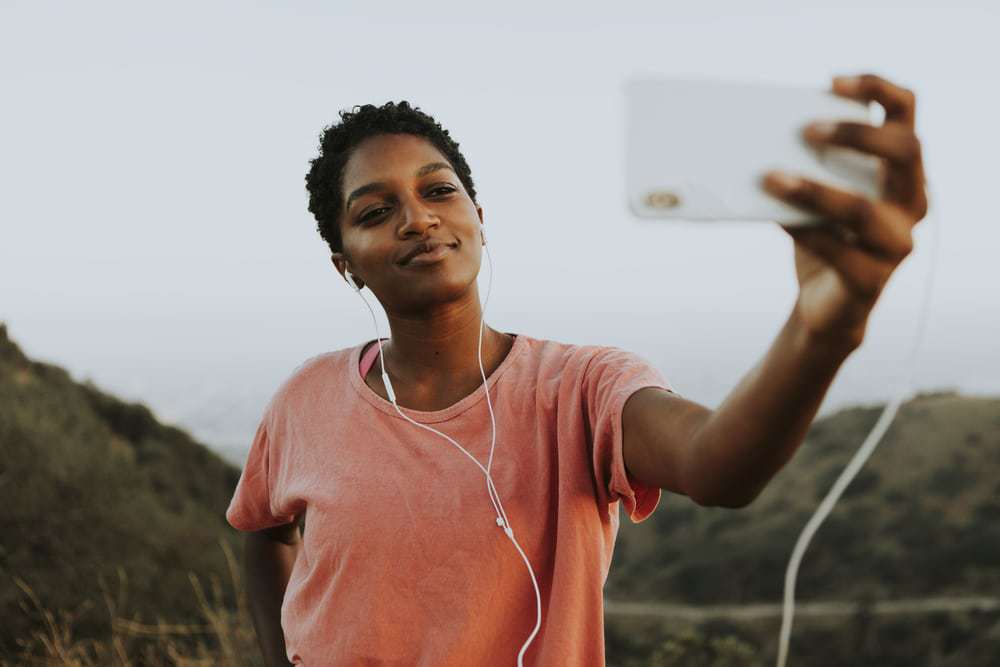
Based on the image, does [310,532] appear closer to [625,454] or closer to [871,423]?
[625,454]

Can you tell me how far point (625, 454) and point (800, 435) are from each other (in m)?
0.34

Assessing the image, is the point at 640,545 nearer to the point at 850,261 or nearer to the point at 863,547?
the point at 863,547

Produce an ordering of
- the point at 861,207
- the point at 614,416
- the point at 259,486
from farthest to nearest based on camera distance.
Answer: the point at 259,486 → the point at 614,416 → the point at 861,207

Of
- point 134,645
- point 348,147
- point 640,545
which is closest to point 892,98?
point 348,147

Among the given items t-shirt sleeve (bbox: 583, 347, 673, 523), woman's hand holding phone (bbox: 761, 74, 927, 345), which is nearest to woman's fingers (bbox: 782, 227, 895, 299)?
woman's hand holding phone (bbox: 761, 74, 927, 345)

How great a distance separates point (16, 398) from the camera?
621 centimetres

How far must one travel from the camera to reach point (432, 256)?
71.7 inches

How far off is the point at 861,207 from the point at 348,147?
1.37 metres

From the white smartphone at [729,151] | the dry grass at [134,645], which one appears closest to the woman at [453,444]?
the white smartphone at [729,151]

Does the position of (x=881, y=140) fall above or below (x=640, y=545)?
above

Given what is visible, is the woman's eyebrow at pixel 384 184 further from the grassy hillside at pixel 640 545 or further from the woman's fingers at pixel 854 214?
the grassy hillside at pixel 640 545

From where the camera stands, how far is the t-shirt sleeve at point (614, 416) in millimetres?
1446

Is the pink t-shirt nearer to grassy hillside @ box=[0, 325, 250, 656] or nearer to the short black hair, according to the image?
the short black hair

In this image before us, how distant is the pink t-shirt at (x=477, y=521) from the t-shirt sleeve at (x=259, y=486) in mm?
265
